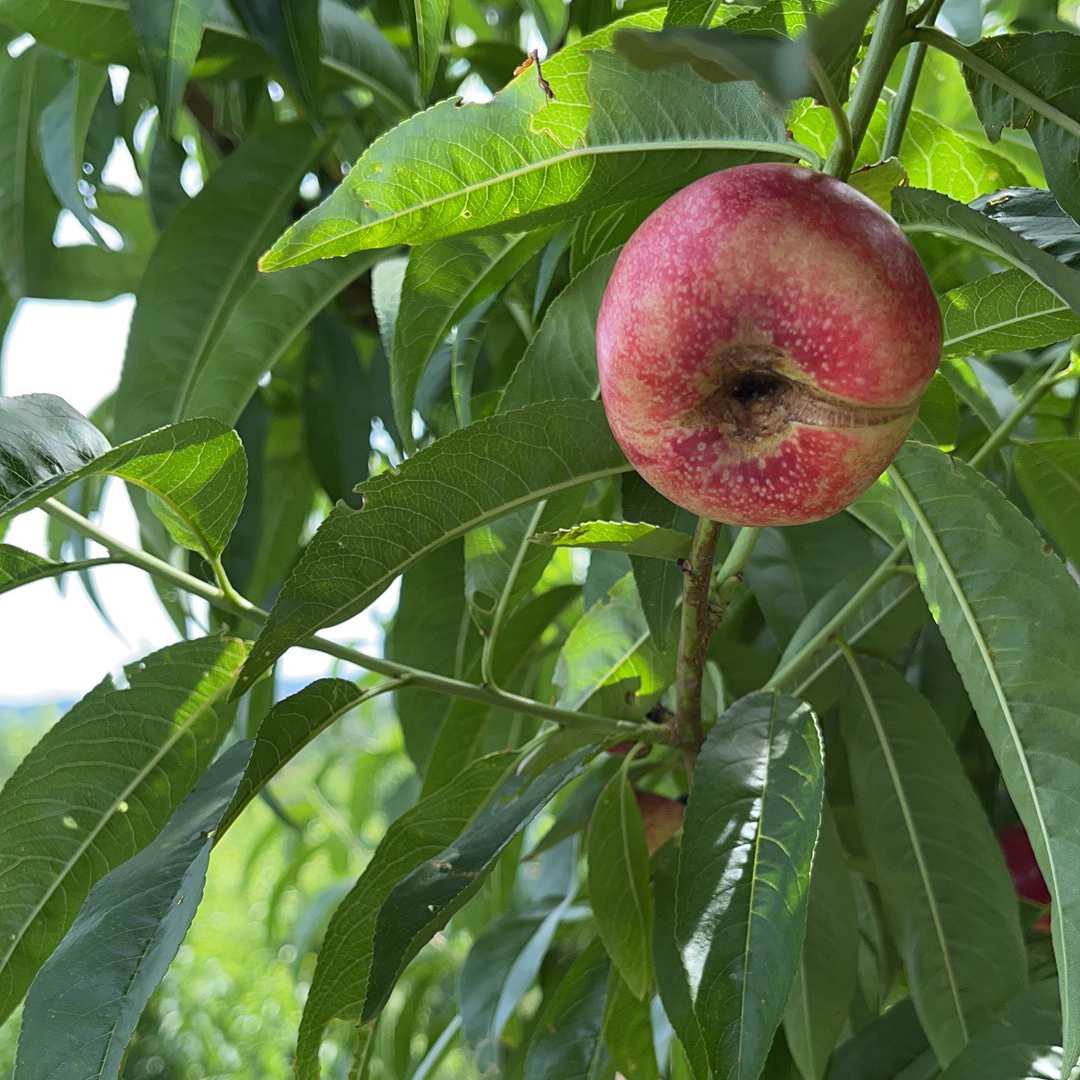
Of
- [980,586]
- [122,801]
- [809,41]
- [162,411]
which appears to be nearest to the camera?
[809,41]

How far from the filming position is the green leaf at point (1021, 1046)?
2.02 feet

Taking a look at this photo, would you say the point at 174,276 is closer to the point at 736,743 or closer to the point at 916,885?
the point at 736,743

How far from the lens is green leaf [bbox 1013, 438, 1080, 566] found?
75 cm

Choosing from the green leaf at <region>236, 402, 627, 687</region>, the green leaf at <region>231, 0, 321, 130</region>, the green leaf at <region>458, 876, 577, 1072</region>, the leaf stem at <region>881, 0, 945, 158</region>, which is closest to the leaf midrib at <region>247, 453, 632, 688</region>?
the green leaf at <region>236, 402, 627, 687</region>

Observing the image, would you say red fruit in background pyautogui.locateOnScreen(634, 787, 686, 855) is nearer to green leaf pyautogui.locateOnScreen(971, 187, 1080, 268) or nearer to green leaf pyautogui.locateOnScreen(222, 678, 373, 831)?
green leaf pyautogui.locateOnScreen(222, 678, 373, 831)

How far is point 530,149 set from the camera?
0.51m

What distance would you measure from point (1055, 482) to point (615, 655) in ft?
1.07

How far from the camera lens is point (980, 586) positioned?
0.56 metres

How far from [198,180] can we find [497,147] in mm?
1077

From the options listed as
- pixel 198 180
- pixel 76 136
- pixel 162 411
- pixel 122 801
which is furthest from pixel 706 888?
pixel 198 180

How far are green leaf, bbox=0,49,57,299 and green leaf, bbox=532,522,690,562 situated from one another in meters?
0.82

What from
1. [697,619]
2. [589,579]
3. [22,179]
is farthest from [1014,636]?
[22,179]

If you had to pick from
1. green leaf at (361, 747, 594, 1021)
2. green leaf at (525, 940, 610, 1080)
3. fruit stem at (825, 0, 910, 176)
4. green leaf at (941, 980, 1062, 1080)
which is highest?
fruit stem at (825, 0, 910, 176)

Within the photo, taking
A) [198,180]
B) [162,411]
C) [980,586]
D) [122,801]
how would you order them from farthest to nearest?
[198,180]
[162,411]
[122,801]
[980,586]
